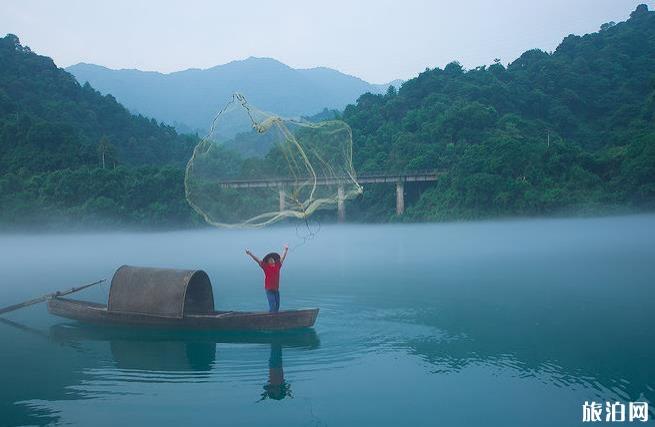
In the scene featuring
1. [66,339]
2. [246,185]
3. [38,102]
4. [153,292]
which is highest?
[38,102]

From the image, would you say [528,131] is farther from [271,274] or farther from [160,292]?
[160,292]

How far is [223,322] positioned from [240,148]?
14.6 feet

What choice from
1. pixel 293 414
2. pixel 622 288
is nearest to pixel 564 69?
pixel 622 288

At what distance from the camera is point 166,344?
14469 mm

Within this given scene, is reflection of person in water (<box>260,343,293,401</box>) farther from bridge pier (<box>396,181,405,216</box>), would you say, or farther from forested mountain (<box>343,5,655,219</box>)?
bridge pier (<box>396,181,405,216</box>)

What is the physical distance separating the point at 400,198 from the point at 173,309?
150 feet

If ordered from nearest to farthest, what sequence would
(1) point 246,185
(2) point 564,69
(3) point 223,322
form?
(3) point 223,322 → (1) point 246,185 → (2) point 564,69

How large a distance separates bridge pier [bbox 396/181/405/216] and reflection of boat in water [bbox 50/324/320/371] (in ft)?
146

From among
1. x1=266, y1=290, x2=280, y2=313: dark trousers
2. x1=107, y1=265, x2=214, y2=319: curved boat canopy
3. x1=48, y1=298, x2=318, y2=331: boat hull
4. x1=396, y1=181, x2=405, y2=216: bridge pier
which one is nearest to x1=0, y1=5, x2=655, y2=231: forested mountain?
x1=396, y1=181, x2=405, y2=216: bridge pier

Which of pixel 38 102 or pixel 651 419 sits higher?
pixel 38 102

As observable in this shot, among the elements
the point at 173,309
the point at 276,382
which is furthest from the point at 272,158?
the point at 276,382

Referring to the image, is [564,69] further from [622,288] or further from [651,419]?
[651,419]

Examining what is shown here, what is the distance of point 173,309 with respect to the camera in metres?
14.4

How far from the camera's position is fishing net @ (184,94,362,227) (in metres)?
11.8
